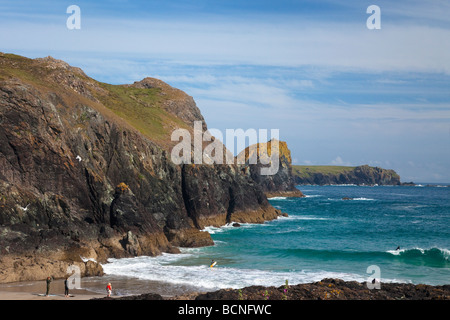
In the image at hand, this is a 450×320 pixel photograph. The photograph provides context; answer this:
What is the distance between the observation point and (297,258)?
44.1 metres

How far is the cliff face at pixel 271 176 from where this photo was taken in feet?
458

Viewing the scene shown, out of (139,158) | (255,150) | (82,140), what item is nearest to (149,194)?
(139,158)

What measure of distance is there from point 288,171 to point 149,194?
108936mm

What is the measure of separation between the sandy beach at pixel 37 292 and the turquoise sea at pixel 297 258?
7.03 ft

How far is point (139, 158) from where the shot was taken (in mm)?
50781

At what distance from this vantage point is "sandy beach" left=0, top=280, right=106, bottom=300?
24.9m

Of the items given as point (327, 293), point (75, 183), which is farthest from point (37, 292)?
Answer: point (327, 293)

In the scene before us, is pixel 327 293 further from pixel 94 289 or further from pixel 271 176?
pixel 271 176
